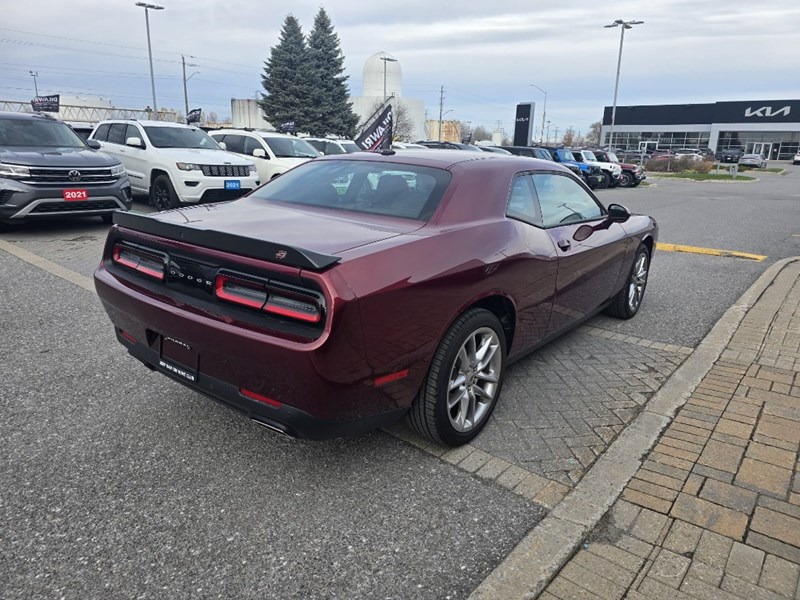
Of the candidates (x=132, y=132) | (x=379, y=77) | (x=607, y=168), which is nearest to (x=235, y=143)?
(x=132, y=132)

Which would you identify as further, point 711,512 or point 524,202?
point 524,202

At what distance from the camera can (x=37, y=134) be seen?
920 centimetres

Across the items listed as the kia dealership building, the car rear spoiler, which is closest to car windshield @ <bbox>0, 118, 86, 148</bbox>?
the car rear spoiler

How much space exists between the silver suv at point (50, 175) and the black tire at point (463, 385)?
7247 mm

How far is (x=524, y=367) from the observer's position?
4.25 m

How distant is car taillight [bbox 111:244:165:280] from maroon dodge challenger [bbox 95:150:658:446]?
0.01 meters

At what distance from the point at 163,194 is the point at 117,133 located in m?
2.52

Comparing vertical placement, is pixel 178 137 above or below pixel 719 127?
below

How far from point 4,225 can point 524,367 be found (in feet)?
28.6

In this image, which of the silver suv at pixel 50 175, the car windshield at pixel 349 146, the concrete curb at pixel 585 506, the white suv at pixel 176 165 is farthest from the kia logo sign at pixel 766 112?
the concrete curb at pixel 585 506

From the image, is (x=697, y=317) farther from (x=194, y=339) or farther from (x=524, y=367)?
(x=194, y=339)

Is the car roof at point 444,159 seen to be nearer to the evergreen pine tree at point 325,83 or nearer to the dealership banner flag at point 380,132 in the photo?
the dealership banner flag at point 380,132

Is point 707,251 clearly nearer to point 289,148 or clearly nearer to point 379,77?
point 289,148

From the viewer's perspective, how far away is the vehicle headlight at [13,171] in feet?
26.0
